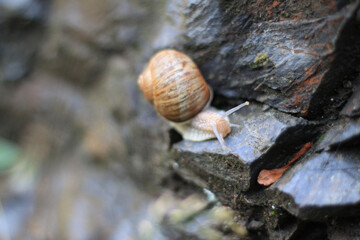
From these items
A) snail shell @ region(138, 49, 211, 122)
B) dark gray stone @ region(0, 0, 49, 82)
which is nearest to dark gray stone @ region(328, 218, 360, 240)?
snail shell @ region(138, 49, 211, 122)

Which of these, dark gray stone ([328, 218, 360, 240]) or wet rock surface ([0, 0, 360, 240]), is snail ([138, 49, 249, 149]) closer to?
wet rock surface ([0, 0, 360, 240])

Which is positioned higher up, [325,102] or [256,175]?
[325,102]

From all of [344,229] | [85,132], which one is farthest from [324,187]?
[85,132]

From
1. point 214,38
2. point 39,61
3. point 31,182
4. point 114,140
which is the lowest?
point 31,182

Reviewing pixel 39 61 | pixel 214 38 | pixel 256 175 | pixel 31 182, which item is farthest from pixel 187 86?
pixel 31 182

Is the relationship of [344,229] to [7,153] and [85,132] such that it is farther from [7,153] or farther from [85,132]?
[7,153]

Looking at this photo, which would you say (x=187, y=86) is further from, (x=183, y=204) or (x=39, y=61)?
(x=39, y=61)
